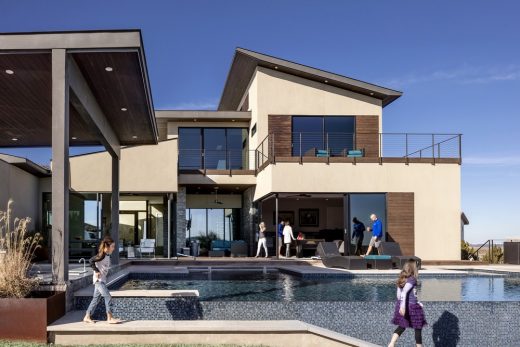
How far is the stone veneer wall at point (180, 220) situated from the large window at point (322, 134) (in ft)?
16.0

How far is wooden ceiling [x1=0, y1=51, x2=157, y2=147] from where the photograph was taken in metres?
10.0

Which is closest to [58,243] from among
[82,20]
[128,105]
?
[128,105]

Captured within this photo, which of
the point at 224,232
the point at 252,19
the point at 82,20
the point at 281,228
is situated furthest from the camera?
the point at 82,20

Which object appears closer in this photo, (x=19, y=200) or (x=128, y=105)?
(x=128, y=105)

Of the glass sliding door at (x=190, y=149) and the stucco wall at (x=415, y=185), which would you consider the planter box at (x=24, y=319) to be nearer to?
the stucco wall at (x=415, y=185)

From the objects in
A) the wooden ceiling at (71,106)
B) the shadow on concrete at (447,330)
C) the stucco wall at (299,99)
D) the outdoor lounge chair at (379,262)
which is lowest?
the shadow on concrete at (447,330)

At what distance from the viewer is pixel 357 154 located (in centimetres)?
2138

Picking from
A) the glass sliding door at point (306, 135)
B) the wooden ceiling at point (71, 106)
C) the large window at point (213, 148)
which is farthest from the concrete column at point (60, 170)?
the large window at point (213, 148)

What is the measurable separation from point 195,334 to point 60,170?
3.33m

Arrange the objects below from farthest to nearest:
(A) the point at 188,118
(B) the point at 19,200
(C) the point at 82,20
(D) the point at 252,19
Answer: (C) the point at 82,20
(D) the point at 252,19
(A) the point at 188,118
(B) the point at 19,200

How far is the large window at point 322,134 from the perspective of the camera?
2292 centimetres

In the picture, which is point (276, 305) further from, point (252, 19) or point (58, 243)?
point (252, 19)

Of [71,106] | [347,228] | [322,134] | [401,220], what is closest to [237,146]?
[322,134]

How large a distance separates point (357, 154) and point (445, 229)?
13.2ft
